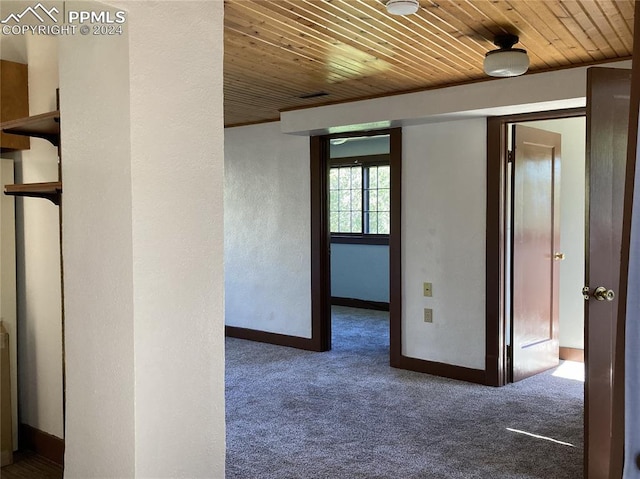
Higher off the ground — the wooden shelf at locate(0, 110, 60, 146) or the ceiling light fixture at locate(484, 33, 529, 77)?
the ceiling light fixture at locate(484, 33, 529, 77)

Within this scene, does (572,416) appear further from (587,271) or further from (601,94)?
(601,94)

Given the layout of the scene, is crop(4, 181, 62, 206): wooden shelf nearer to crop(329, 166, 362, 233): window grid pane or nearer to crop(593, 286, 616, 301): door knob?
crop(593, 286, 616, 301): door knob

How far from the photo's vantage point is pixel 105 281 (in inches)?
65.5

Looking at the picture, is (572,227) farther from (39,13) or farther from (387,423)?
(39,13)

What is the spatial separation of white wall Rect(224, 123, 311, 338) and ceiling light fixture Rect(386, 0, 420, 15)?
9.88 feet

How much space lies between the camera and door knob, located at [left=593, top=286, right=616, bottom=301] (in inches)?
101

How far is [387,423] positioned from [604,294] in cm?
156

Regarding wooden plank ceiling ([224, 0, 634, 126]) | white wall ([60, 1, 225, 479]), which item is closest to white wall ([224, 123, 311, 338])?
wooden plank ceiling ([224, 0, 634, 126])

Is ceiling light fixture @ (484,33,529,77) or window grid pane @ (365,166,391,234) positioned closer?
ceiling light fixture @ (484,33,529,77)

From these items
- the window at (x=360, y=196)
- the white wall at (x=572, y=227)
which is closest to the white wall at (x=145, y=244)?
the white wall at (x=572, y=227)

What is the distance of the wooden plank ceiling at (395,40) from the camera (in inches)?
102

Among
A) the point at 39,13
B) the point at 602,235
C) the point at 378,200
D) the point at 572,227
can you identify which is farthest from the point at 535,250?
the point at 39,13

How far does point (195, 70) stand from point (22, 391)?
2.26 metres

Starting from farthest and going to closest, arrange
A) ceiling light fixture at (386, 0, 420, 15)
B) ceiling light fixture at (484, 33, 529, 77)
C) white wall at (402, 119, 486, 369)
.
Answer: white wall at (402, 119, 486, 369) → ceiling light fixture at (484, 33, 529, 77) → ceiling light fixture at (386, 0, 420, 15)
